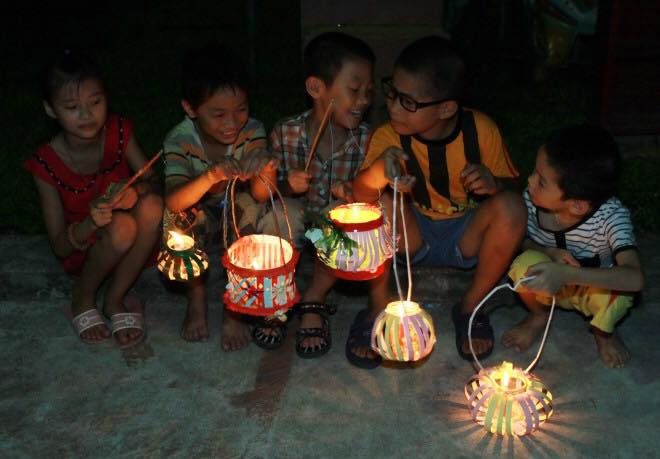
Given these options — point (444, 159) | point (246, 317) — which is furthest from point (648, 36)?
point (246, 317)

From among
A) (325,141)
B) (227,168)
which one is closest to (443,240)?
(325,141)

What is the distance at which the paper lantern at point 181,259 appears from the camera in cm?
301

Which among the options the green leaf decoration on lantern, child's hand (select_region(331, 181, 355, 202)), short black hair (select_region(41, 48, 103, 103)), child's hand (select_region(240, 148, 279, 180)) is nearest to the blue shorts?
child's hand (select_region(331, 181, 355, 202))

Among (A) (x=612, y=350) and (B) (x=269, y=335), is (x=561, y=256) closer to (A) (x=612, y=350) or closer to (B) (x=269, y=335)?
(A) (x=612, y=350)

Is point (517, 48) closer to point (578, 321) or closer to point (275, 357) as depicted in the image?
point (578, 321)

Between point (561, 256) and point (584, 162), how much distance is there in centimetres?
45

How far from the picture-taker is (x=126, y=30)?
36.3 ft

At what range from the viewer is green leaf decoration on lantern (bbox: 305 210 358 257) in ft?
9.30

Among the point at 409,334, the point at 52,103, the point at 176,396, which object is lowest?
the point at 176,396

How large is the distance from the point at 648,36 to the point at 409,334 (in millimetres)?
3675

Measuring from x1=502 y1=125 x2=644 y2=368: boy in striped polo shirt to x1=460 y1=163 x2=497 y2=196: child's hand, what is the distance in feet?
0.61

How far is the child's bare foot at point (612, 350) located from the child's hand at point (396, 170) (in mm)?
1177

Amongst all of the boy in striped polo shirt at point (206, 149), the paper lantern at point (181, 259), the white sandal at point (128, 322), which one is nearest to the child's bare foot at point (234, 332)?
the boy in striped polo shirt at point (206, 149)

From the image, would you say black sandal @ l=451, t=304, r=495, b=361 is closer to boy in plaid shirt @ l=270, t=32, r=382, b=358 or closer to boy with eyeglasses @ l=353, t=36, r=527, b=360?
boy with eyeglasses @ l=353, t=36, r=527, b=360
